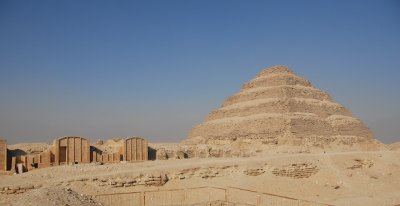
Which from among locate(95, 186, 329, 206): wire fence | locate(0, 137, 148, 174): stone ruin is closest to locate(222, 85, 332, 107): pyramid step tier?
locate(0, 137, 148, 174): stone ruin

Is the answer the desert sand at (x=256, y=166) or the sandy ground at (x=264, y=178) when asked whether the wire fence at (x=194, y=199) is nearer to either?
the desert sand at (x=256, y=166)

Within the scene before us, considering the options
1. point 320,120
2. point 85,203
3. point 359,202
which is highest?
point 320,120

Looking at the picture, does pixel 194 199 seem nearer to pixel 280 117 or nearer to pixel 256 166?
pixel 256 166

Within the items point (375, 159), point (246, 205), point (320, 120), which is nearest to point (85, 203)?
point (246, 205)

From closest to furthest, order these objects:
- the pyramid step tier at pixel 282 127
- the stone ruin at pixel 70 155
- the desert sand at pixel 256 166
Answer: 1. the desert sand at pixel 256 166
2. the stone ruin at pixel 70 155
3. the pyramid step tier at pixel 282 127

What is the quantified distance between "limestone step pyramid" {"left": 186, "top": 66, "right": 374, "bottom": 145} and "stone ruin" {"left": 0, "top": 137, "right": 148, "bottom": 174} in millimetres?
13016

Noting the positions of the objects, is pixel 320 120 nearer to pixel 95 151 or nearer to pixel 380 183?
pixel 380 183

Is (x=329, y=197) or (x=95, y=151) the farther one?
(x=95, y=151)

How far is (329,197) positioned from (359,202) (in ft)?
5.56

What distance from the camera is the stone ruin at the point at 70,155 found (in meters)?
24.2

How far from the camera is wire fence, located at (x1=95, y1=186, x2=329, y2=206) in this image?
52.0 ft

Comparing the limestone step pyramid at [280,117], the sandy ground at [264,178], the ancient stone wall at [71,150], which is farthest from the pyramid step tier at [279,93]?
the ancient stone wall at [71,150]

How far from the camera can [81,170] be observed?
2239 cm

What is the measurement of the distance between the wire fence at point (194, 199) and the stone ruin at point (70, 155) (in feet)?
33.9
